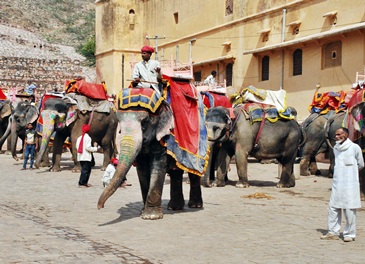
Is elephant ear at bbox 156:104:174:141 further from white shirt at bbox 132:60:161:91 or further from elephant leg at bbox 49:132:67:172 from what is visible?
elephant leg at bbox 49:132:67:172

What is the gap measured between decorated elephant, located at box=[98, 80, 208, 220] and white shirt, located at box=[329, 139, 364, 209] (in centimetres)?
250

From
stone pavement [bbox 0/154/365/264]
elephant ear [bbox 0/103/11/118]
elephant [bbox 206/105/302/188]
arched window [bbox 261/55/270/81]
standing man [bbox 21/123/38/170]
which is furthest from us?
arched window [bbox 261/55/270/81]

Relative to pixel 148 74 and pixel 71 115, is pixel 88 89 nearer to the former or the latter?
pixel 71 115

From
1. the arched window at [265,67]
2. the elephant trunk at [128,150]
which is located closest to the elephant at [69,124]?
the elephant trunk at [128,150]

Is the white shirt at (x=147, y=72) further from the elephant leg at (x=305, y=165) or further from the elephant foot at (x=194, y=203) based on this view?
the elephant leg at (x=305, y=165)

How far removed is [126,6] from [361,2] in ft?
69.3

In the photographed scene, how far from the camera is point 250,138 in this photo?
14750 millimetres

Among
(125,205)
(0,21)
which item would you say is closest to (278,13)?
(125,205)

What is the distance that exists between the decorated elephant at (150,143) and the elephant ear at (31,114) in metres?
12.3

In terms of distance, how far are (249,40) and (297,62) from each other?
4.38 metres

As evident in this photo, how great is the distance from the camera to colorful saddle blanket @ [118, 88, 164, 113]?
31.2 ft

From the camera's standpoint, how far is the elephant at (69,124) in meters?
18.2

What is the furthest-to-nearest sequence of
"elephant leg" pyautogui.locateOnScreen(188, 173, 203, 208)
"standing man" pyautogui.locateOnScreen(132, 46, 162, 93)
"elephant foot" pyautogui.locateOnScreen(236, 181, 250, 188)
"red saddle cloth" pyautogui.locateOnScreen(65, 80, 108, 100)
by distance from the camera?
"red saddle cloth" pyautogui.locateOnScreen(65, 80, 108, 100) → "elephant foot" pyautogui.locateOnScreen(236, 181, 250, 188) → "elephant leg" pyautogui.locateOnScreen(188, 173, 203, 208) → "standing man" pyautogui.locateOnScreen(132, 46, 162, 93)

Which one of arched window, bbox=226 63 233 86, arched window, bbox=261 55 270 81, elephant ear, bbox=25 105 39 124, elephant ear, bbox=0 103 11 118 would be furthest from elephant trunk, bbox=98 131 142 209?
arched window, bbox=226 63 233 86
